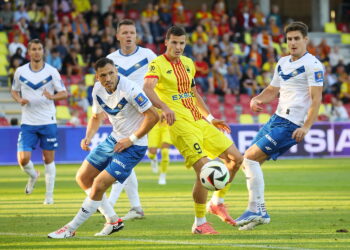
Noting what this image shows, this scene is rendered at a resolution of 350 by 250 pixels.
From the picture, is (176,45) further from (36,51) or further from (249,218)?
(36,51)

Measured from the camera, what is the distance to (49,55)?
26375 millimetres

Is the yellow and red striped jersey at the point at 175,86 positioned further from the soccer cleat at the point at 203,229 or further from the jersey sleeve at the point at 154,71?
the soccer cleat at the point at 203,229

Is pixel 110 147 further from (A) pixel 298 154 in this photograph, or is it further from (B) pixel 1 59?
(B) pixel 1 59

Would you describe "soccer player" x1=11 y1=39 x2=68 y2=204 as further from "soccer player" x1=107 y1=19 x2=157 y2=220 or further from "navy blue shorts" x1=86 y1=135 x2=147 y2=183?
"navy blue shorts" x1=86 y1=135 x2=147 y2=183

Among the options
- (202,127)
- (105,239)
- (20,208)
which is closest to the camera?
(105,239)

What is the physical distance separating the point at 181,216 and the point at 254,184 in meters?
1.50

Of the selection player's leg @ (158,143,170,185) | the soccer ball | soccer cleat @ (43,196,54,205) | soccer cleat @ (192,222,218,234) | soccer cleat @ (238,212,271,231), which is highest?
the soccer ball

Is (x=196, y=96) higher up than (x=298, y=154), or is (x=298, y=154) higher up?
(x=196, y=96)

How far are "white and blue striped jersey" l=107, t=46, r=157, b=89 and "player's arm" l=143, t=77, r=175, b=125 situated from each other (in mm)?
1659

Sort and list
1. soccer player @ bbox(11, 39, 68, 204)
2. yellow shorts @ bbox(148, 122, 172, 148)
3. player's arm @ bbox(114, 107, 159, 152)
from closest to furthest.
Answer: player's arm @ bbox(114, 107, 159, 152), soccer player @ bbox(11, 39, 68, 204), yellow shorts @ bbox(148, 122, 172, 148)

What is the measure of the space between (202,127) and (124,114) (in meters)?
0.99

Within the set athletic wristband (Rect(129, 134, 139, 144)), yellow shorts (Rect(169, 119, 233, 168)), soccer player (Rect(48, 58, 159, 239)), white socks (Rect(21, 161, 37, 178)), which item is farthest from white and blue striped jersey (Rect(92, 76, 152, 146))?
white socks (Rect(21, 161, 37, 178))

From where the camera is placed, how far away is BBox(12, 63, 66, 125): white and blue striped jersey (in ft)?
46.1

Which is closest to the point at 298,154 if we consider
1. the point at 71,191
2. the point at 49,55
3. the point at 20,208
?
the point at 49,55
